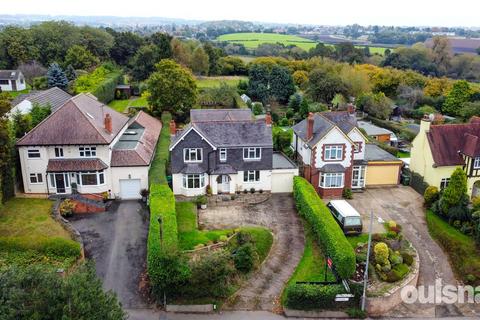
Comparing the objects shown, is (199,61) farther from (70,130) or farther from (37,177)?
(37,177)

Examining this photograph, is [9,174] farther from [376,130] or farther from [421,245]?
[376,130]

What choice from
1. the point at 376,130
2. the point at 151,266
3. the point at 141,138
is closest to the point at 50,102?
the point at 141,138

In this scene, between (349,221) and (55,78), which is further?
(55,78)

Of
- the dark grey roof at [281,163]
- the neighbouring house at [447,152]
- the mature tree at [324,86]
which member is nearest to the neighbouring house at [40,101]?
the dark grey roof at [281,163]

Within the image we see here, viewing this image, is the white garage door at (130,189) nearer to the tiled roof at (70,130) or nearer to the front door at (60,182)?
the tiled roof at (70,130)

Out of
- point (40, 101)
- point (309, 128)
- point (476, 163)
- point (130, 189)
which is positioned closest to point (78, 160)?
point (130, 189)

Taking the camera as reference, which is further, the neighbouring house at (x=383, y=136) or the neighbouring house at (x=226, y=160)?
the neighbouring house at (x=383, y=136)
